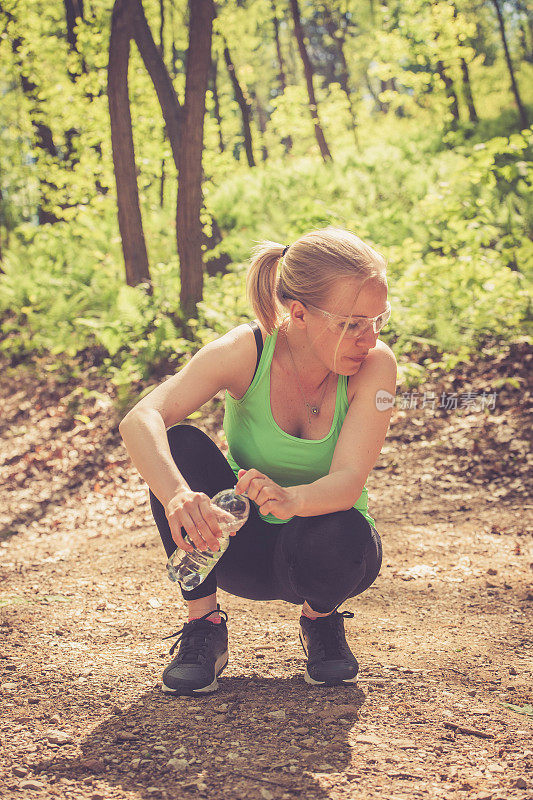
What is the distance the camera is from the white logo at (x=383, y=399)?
2.47 m

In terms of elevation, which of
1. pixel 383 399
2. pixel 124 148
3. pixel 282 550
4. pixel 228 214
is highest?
pixel 124 148

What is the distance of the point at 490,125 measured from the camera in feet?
45.7

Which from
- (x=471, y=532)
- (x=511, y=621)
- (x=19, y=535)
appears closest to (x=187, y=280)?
(x=19, y=535)

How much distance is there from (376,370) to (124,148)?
7004mm

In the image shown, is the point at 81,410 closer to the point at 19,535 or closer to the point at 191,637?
the point at 19,535

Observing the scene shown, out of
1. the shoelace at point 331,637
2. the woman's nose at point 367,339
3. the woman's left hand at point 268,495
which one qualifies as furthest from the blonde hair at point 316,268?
the shoelace at point 331,637

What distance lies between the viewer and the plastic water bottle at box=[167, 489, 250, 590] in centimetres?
241

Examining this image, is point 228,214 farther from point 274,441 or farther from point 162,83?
point 274,441

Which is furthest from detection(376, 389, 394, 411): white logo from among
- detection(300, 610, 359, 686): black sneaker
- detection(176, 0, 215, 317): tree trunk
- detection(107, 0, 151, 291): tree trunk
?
detection(107, 0, 151, 291): tree trunk

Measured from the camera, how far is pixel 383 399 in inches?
97.7

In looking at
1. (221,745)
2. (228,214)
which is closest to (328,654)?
(221,745)

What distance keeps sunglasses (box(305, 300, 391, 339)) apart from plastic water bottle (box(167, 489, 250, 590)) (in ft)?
2.18

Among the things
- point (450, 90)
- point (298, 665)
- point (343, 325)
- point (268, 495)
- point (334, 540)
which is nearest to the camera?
point (268, 495)

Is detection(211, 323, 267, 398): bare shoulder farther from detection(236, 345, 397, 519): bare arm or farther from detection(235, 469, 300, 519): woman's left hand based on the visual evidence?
detection(235, 469, 300, 519): woman's left hand
